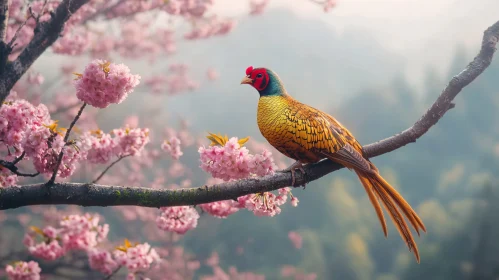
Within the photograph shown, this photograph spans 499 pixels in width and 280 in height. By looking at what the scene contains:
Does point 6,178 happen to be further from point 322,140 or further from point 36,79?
point 36,79

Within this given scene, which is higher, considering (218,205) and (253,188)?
(253,188)

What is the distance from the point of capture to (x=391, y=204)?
2027 millimetres

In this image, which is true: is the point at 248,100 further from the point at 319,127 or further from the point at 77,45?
the point at 319,127

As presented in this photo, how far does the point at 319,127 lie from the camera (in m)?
2.12

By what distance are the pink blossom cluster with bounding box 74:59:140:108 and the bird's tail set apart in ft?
4.57

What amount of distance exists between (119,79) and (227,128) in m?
19.0

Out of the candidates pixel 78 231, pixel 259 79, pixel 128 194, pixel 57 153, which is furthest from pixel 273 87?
pixel 78 231

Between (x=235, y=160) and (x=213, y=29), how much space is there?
6469mm

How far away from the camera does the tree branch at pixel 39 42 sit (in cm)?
237

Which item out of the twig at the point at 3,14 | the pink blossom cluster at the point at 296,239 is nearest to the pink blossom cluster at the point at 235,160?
the twig at the point at 3,14

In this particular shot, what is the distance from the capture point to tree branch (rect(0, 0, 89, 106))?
2.37 metres

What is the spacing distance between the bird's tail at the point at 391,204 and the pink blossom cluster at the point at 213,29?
662 cm

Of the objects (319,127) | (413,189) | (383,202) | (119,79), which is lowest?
(413,189)

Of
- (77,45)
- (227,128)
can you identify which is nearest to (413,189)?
(227,128)
